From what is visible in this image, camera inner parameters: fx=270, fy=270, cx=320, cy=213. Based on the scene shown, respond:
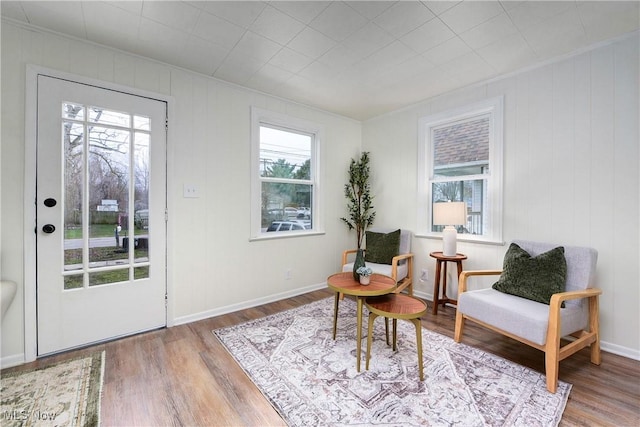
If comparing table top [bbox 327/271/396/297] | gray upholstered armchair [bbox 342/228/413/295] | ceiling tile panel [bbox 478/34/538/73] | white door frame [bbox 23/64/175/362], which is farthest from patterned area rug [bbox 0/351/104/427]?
ceiling tile panel [bbox 478/34/538/73]

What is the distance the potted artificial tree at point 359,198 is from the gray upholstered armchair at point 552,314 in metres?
1.89

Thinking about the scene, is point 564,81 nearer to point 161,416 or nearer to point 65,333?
point 161,416

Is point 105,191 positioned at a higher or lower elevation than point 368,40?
lower

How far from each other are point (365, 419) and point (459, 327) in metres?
1.28

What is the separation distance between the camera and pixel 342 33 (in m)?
Result: 2.12

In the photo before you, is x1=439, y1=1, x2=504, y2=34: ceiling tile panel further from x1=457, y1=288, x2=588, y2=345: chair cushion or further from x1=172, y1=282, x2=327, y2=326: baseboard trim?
x1=172, y1=282, x2=327, y2=326: baseboard trim

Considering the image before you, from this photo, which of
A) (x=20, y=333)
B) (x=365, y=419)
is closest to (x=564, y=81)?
(x=365, y=419)

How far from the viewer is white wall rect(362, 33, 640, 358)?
2.13 meters

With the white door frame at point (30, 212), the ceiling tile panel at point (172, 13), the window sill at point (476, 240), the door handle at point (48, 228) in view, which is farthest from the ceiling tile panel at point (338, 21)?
the door handle at point (48, 228)

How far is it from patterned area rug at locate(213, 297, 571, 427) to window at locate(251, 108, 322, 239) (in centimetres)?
141

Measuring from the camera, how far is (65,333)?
2.15m

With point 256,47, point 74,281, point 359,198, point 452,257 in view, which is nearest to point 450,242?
point 452,257

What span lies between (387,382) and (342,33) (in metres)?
2.56

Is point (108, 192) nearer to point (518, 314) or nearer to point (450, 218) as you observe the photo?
point (450, 218)
